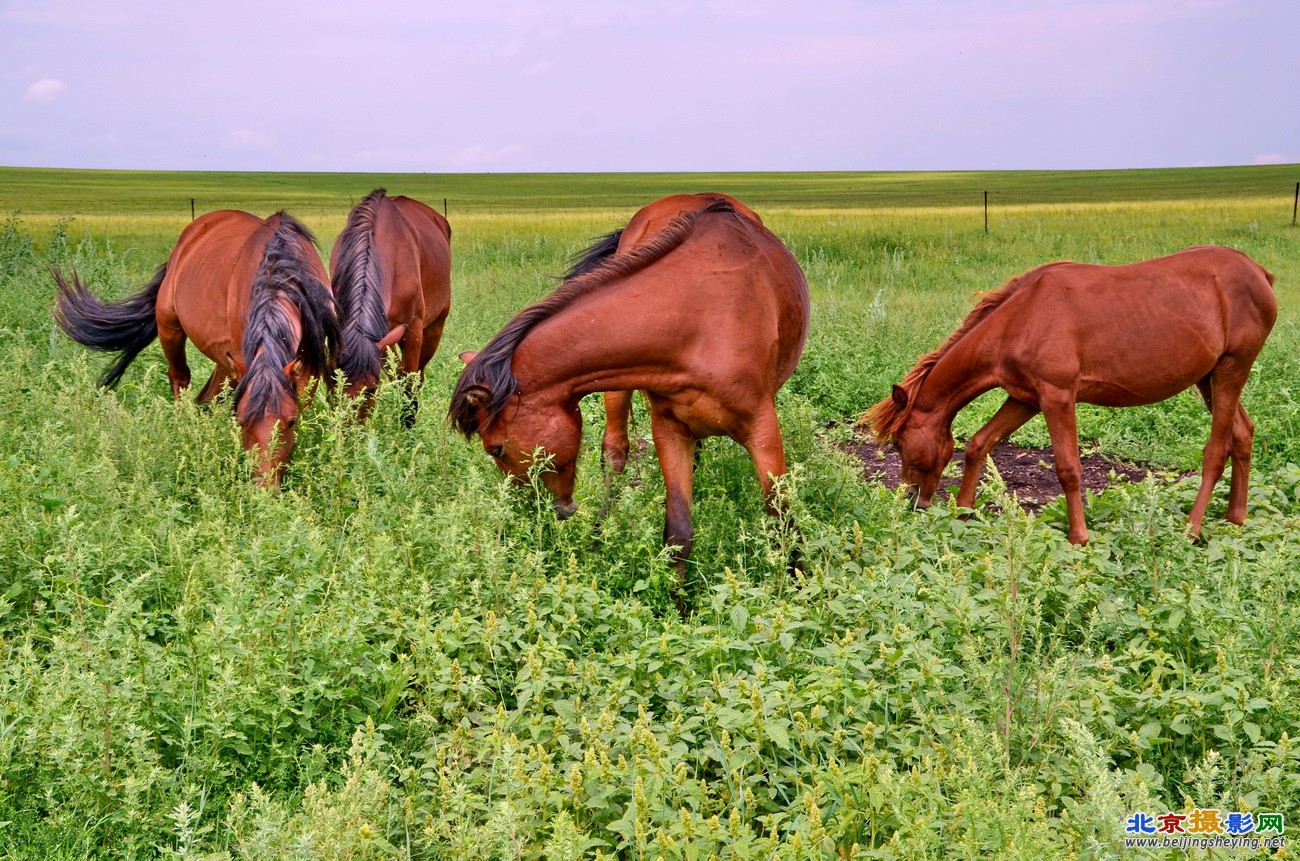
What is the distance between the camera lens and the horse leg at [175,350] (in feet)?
28.9

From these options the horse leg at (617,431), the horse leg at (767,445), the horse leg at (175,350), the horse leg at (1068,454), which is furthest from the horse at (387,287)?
the horse leg at (1068,454)

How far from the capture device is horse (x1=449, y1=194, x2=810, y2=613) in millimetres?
4996

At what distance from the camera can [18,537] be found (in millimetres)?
4543

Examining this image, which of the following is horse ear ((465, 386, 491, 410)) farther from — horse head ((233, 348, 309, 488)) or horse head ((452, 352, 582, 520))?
horse head ((233, 348, 309, 488))

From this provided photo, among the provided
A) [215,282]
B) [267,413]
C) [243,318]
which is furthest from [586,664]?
[215,282]

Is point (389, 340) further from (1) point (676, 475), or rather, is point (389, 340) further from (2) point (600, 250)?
(1) point (676, 475)

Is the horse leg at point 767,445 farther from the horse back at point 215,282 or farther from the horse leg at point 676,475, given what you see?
the horse back at point 215,282

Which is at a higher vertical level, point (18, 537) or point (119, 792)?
point (18, 537)

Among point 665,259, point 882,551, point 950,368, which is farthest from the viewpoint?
point 950,368

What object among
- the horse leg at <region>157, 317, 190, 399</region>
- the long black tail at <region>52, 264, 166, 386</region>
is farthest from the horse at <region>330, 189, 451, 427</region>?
the long black tail at <region>52, 264, 166, 386</region>

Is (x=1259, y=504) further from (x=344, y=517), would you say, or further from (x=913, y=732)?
(x=344, y=517)

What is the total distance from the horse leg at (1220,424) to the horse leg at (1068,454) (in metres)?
0.83

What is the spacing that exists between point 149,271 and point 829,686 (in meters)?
19.4

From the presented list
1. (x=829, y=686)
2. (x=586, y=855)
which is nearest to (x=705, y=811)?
(x=586, y=855)
